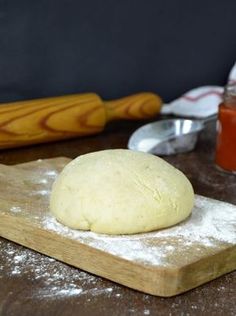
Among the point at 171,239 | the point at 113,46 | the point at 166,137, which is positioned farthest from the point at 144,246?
the point at 113,46

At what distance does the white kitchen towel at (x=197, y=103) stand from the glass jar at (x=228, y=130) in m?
0.47

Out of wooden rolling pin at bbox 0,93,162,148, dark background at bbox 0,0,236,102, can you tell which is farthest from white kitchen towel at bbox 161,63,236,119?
wooden rolling pin at bbox 0,93,162,148

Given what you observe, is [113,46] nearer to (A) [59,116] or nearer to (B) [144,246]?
(A) [59,116]

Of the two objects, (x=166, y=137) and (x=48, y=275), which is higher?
(x=48, y=275)

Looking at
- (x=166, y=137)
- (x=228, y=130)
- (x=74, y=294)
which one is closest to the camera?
(x=74, y=294)

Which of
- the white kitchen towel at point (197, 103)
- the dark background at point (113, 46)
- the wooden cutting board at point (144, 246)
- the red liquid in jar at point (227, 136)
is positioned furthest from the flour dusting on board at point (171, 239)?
the white kitchen towel at point (197, 103)

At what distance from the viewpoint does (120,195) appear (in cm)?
89

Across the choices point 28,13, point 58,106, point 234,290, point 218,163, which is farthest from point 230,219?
point 28,13

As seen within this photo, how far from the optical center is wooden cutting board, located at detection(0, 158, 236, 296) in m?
0.80

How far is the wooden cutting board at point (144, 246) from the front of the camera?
2.61 ft

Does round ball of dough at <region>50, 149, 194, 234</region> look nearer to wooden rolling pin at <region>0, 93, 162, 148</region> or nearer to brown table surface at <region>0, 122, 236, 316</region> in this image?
brown table surface at <region>0, 122, 236, 316</region>

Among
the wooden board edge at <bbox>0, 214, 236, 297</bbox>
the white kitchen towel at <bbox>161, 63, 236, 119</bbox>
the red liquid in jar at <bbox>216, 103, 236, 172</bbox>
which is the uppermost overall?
the wooden board edge at <bbox>0, 214, 236, 297</bbox>

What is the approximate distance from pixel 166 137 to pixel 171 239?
62 centimetres

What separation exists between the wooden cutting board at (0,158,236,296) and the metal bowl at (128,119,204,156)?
43 centimetres
